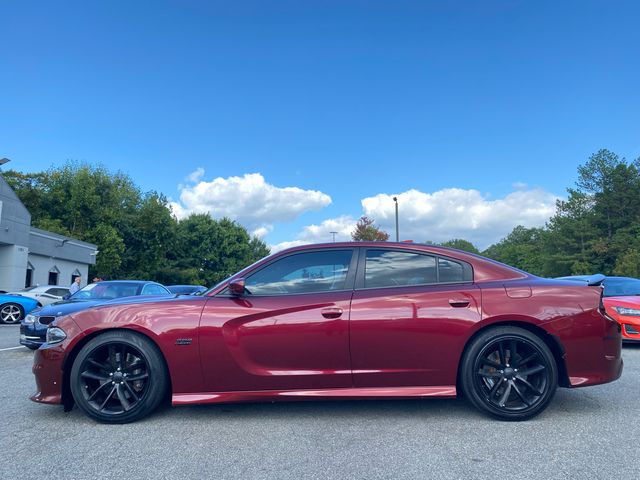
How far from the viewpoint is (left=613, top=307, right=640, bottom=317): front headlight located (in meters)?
8.00

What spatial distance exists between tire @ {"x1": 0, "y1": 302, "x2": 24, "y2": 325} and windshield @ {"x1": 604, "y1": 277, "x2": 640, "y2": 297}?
15.0 m

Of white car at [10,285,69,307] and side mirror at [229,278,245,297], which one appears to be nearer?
side mirror at [229,278,245,297]

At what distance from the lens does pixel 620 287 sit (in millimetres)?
9188

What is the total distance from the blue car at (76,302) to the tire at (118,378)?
1834 mm

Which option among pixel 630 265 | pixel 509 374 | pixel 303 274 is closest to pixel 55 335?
pixel 303 274

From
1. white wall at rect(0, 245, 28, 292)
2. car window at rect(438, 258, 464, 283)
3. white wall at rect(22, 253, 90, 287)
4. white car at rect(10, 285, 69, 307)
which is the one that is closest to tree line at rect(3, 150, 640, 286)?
white wall at rect(22, 253, 90, 287)

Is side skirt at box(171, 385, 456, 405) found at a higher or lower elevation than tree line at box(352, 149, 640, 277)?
lower

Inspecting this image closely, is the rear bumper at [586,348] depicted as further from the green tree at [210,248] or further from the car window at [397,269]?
the green tree at [210,248]

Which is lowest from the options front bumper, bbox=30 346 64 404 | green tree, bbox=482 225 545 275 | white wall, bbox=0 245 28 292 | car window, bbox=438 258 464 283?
front bumper, bbox=30 346 64 404

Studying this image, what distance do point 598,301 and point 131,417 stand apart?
12.9 ft

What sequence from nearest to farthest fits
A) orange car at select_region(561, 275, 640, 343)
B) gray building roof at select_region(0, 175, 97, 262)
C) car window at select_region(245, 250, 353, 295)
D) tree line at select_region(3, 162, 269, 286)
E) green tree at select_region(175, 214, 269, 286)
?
car window at select_region(245, 250, 353, 295), orange car at select_region(561, 275, 640, 343), gray building roof at select_region(0, 175, 97, 262), tree line at select_region(3, 162, 269, 286), green tree at select_region(175, 214, 269, 286)

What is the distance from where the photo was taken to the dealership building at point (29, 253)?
965 inches

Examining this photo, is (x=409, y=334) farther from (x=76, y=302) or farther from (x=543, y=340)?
(x=76, y=302)

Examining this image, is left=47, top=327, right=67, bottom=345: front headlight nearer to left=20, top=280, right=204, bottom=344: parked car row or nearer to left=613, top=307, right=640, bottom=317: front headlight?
left=20, top=280, right=204, bottom=344: parked car row
